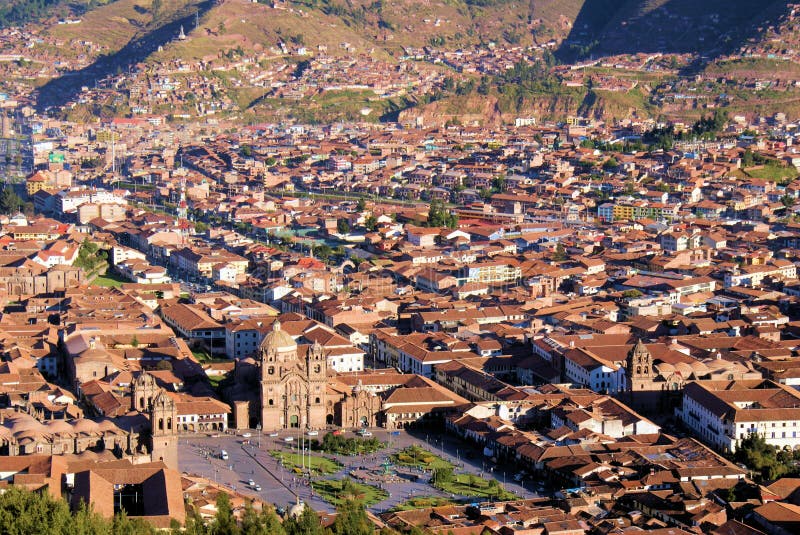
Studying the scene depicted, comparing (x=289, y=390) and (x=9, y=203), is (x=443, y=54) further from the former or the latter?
(x=289, y=390)

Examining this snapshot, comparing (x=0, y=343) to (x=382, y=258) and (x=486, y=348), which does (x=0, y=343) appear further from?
(x=382, y=258)

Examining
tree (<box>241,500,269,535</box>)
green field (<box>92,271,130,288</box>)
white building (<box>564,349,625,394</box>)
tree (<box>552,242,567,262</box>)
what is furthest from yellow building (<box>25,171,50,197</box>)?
tree (<box>241,500,269,535</box>)

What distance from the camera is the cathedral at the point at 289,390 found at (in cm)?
3444

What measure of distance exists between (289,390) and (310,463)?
3197 millimetres

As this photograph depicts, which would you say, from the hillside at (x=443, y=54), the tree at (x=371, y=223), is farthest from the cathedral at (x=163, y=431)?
the hillside at (x=443, y=54)

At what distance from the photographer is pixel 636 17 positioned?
124750 mm

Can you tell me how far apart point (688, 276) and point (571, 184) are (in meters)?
23.3

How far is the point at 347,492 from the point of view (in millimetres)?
29203

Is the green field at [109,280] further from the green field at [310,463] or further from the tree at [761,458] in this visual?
the tree at [761,458]

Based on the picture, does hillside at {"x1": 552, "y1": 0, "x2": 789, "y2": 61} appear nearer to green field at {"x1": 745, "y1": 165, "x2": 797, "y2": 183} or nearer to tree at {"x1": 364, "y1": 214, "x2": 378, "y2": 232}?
green field at {"x1": 745, "y1": 165, "x2": 797, "y2": 183}

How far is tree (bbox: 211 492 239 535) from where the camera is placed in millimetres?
23422

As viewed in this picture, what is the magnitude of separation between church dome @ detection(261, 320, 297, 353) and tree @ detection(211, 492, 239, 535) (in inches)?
362

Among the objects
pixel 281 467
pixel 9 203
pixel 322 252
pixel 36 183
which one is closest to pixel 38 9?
pixel 36 183

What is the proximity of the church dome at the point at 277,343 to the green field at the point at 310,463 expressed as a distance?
2.86m
